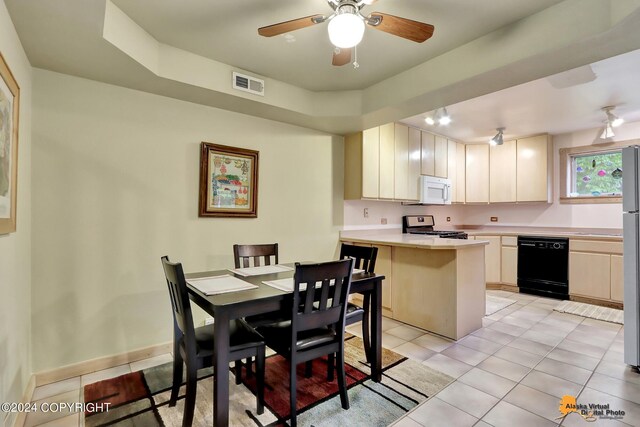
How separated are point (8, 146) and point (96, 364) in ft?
5.46

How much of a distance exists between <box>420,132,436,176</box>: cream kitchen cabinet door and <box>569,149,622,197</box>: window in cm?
200

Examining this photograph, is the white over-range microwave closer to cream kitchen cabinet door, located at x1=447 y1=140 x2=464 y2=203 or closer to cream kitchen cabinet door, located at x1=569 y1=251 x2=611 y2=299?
cream kitchen cabinet door, located at x1=447 y1=140 x2=464 y2=203

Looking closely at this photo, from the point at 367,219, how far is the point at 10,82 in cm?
355

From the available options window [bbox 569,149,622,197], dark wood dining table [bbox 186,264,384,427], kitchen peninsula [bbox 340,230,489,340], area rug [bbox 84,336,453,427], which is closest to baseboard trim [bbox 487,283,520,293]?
window [bbox 569,149,622,197]

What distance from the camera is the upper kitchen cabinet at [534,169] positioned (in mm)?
4520

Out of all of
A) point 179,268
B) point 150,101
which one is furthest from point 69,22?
point 179,268

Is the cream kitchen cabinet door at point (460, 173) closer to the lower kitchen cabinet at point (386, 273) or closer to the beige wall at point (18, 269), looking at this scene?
the lower kitchen cabinet at point (386, 273)

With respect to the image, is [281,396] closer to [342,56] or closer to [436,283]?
[436,283]

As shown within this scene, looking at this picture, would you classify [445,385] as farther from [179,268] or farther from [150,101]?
[150,101]

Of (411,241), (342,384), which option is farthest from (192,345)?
(411,241)

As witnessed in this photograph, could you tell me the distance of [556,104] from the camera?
3.35 meters

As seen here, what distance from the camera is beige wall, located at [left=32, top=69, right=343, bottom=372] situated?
2.17 metres

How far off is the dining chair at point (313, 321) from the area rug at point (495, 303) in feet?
8.59

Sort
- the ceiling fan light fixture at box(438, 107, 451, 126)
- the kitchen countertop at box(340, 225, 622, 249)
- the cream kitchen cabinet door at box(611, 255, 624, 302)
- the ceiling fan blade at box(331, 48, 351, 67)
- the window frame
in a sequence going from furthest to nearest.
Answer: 1. the window frame
2. the cream kitchen cabinet door at box(611, 255, 624, 302)
3. the ceiling fan light fixture at box(438, 107, 451, 126)
4. the kitchen countertop at box(340, 225, 622, 249)
5. the ceiling fan blade at box(331, 48, 351, 67)
